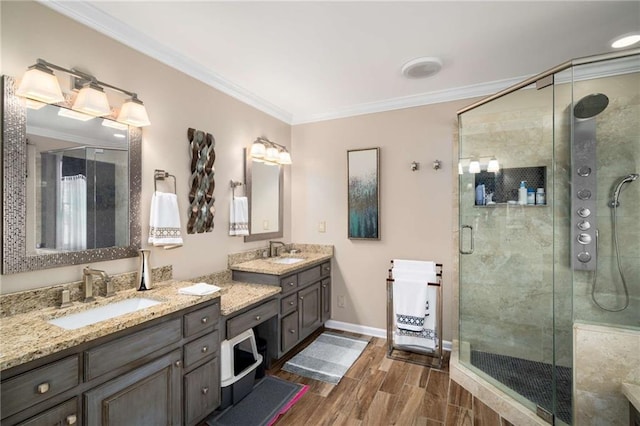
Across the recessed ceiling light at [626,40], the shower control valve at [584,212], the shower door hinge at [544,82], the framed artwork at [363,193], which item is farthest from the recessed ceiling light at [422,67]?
the shower control valve at [584,212]

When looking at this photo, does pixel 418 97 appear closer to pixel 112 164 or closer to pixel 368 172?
Result: pixel 368 172

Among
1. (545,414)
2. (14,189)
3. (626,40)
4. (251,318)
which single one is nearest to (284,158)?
(251,318)

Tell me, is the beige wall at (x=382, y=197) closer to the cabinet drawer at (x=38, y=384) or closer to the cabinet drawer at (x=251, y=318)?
the cabinet drawer at (x=251, y=318)

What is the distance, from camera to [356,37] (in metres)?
2.01

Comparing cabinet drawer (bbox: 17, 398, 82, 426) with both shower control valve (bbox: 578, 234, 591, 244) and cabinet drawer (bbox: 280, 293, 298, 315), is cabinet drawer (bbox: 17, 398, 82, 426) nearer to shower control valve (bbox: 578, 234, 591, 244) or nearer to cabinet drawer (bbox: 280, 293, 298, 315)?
cabinet drawer (bbox: 280, 293, 298, 315)

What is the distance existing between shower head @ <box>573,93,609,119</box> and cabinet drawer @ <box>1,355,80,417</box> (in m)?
3.60

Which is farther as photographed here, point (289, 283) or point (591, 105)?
point (289, 283)

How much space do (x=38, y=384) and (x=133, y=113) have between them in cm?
149

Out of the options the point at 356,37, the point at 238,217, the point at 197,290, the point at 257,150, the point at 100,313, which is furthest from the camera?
the point at 257,150

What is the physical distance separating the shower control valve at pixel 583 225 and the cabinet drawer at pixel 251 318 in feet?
8.49

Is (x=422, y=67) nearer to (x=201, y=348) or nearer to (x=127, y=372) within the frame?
(x=201, y=348)

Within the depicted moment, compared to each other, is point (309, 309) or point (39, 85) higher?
point (39, 85)

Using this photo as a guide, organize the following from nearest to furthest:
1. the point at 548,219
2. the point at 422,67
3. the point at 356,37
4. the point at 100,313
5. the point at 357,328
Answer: the point at 100,313 → the point at 356,37 → the point at 422,67 → the point at 548,219 → the point at 357,328

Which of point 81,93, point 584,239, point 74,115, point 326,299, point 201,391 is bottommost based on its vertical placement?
point 201,391
